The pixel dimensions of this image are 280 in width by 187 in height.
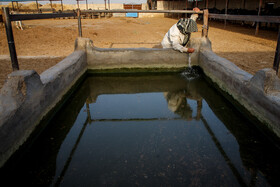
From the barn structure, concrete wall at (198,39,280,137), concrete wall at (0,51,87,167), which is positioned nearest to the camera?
concrete wall at (0,51,87,167)

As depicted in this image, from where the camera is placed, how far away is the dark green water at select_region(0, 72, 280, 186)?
78.0 inches

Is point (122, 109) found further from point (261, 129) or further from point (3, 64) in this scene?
point (3, 64)

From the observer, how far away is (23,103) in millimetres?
2162

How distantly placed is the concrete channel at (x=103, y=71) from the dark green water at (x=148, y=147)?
0.20 metres

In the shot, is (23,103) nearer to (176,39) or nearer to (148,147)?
(148,147)

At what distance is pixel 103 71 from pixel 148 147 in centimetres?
294

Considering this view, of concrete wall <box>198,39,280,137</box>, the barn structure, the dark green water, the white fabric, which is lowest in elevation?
the dark green water

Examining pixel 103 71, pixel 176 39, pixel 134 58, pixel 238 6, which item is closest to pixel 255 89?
pixel 176 39

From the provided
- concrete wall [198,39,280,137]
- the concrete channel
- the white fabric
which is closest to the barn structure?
the white fabric

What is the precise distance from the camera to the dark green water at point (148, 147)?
1.98 metres

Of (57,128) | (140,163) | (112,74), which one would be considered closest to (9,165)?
(57,128)

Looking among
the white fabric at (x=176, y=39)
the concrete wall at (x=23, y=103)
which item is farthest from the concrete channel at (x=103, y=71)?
the white fabric at (x=176, y=39)

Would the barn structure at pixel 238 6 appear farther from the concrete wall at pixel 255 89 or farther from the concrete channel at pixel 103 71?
the concrete wall at pixel 255 89

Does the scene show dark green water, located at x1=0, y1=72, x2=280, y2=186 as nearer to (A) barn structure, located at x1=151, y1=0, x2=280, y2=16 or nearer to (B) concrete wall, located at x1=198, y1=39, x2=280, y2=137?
(B) concrete wall, located at x1=198, y1=39, x2=280, y2=137
